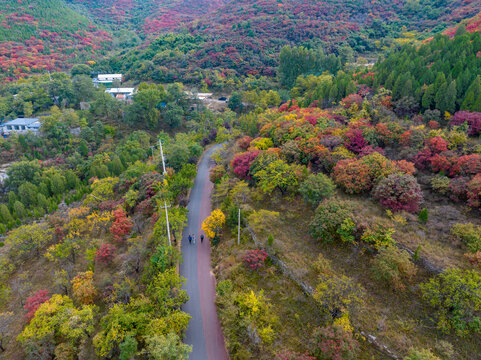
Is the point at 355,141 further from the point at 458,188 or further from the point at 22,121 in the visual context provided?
the point at 22,121

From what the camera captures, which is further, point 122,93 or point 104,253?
point 122,93

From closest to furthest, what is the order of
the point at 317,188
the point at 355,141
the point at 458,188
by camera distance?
the point at 458,188
the point at 317,188
the point at 355,141

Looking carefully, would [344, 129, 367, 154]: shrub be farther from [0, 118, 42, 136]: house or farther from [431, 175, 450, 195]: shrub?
[0, 118, 42, 136]: house

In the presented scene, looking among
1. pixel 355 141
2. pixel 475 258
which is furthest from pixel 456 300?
pixel 355 141

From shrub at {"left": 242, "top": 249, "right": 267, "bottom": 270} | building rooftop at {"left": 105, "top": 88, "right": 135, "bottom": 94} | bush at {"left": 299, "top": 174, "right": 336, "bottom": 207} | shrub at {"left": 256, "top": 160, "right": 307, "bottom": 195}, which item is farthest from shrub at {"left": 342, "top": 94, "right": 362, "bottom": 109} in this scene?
building rooftop at {"left": 105, "top": 88, "right": 135, "bottom": 94}

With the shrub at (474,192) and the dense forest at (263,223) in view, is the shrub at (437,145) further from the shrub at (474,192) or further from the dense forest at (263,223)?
the shrub at (474,192)

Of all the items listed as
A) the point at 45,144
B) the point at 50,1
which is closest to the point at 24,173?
the point at 45,144

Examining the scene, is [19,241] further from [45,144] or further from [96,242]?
[45,144]
